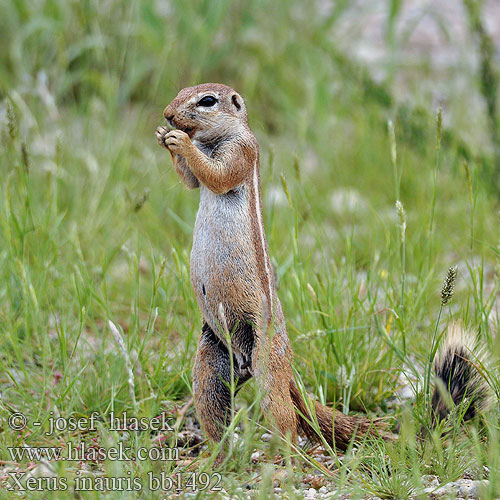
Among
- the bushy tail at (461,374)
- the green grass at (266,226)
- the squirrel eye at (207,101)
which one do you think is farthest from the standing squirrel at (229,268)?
the bushy tail at (461,374)

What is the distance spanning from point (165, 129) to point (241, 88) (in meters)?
4.17

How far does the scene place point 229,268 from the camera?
100 inches

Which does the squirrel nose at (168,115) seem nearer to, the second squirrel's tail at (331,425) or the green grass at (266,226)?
the green grass at (266,226)

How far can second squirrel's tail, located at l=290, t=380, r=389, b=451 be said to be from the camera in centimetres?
269

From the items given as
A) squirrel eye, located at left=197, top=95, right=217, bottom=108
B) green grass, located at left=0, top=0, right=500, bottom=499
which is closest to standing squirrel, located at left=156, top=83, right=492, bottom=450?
squirrel eye, located at left=197, top=95, right=217, bottom=108

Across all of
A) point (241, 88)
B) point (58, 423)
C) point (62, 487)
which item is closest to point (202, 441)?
point (58, 423)

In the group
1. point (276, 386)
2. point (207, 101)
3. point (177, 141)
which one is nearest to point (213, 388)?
point (276, 386)

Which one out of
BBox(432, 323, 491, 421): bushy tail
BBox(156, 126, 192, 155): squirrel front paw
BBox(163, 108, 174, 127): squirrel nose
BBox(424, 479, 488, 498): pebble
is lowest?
BBox(424, 479, 488, 498): pebble

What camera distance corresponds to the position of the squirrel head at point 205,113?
8.46 feet

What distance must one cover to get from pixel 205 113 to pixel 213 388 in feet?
3.07

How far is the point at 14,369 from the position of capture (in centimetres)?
305

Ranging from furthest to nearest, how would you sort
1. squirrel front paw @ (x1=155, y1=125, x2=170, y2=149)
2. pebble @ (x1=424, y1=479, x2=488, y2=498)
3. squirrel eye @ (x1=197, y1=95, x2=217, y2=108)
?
squirrel eye @ (x1=197, y1=95, x2=217, y2=108), squirrel front paw @ (x1=155, y1=125, x2=170, y2=149), pebble @ (x1=424, y1=479, x2=488, y2=498)

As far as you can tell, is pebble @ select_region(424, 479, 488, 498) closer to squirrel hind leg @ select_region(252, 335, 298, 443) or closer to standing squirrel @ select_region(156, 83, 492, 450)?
standing squirrel @ select_region(156, 83, 492, 450)

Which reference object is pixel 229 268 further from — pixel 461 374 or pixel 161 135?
pixel 461 374
